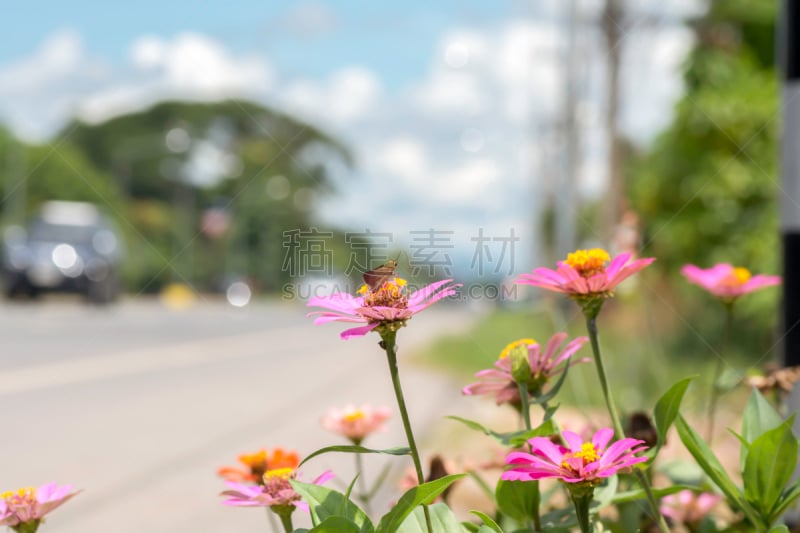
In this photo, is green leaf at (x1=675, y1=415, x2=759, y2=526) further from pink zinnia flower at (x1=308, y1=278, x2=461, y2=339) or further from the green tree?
the green tree

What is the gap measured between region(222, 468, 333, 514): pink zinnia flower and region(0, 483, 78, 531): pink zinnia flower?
13 cm

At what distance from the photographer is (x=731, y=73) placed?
27.6 feet

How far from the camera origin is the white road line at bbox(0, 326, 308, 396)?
6.05m

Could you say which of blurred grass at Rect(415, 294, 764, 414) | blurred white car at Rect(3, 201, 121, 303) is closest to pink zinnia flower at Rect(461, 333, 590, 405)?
blurred grass at Rect(415, 294, 764, 414)

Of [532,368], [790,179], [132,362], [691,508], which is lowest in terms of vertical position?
[132,362]

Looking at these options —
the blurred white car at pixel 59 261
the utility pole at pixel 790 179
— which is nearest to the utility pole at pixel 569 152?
the blurred white car at pixel 59 261

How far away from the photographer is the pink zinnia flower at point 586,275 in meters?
0.73

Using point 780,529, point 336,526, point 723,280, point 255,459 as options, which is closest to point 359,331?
point 336,526

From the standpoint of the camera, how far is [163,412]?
16.4ft

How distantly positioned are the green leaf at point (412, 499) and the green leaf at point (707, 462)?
236mm

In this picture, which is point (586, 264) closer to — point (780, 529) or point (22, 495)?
point (780, 529)

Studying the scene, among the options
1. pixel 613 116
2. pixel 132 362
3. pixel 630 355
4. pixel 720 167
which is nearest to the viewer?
pixel 630 355

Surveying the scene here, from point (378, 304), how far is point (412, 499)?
14 cm

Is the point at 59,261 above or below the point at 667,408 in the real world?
below
